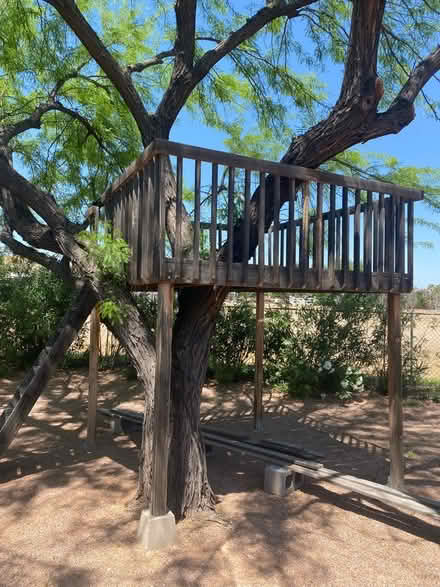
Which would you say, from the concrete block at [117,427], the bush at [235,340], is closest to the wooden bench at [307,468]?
the concrete block at [117,427]

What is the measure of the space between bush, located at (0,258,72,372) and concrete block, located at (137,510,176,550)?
8.21m

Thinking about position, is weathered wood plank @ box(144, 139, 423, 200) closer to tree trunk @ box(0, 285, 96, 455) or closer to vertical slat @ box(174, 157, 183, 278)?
vertical slat @ box(174, 157, 183, 278)

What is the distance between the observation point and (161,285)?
3.37 m

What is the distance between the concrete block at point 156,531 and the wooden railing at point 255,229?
167cm

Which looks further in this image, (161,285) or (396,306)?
(396,306)

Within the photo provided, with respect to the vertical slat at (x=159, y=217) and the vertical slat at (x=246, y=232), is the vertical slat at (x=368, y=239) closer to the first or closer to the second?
the vertical slat at (x=246, y=232)

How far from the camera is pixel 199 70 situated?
5.16 metres

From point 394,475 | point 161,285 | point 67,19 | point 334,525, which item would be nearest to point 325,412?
point 394,475

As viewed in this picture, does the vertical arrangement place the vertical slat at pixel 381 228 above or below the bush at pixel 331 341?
above

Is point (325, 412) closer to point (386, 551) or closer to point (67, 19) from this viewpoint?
point (386, 551)

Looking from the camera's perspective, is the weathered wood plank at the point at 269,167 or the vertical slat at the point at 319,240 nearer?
the weathered wood plank at the point at 269,167

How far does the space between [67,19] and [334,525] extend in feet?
16.7

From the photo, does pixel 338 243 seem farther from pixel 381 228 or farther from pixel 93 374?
pixel 93 374

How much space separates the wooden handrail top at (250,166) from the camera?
10.9ft
